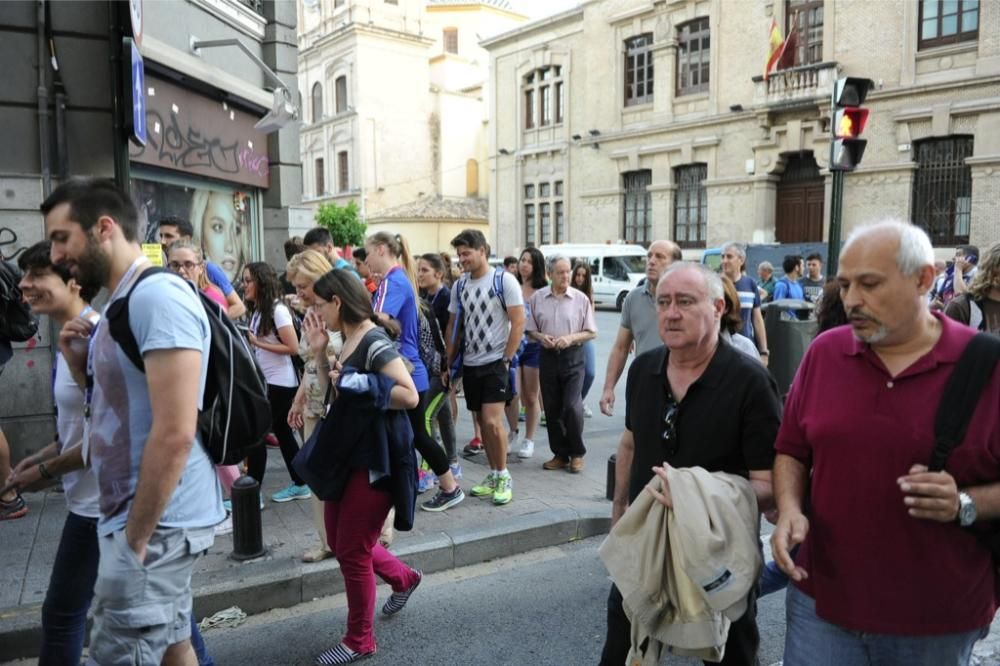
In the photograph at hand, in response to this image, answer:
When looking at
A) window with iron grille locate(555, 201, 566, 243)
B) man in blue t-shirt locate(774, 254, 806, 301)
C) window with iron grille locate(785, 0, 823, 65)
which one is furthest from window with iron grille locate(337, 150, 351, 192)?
man in blue t-shirt locate(774, 254, 806, 301)

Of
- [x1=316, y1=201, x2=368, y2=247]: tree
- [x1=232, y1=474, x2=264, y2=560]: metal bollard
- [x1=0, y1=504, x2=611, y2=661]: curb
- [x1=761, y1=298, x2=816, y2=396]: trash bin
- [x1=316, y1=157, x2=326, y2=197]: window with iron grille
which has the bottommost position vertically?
[x1=0, y1=504, x2=611, y2=661]: curb

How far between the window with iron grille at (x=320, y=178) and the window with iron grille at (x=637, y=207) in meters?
25.1

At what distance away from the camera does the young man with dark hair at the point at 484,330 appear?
5.95 metres

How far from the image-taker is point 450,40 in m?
54.8

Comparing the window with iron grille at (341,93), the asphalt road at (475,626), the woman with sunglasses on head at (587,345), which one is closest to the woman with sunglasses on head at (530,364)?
the woman with sunglasses on head at (587,345)

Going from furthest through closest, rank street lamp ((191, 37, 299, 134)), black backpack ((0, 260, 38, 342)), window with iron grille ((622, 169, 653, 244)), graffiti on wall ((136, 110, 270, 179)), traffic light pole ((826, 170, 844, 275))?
window with iron grille ((622, 169, 653, 244))
street lamp ((191, 37, 299, 134))
graffiti on wall ((136, 110, 270, 179))
traffic light pole ((826, 170, 844, 275))
black backpack ((0, 260, 38, 342))

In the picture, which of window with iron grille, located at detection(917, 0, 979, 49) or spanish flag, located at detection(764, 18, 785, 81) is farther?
spanish flag, located at detection(764, 18, 785, 81)

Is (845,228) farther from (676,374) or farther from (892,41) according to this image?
(676,374)

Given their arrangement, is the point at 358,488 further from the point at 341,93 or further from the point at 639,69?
the point at 341,93

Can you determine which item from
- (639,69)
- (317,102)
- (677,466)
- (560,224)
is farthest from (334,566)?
(317,102)

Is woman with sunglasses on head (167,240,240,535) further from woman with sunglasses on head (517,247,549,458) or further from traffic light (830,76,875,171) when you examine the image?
traffic light (830,76,875,171)

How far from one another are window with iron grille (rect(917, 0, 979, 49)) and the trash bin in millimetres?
18619

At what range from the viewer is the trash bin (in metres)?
7.91

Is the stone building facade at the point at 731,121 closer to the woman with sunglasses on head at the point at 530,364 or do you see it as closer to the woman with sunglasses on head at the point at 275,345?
the woman with sunglasses on head at the point at 530,364
